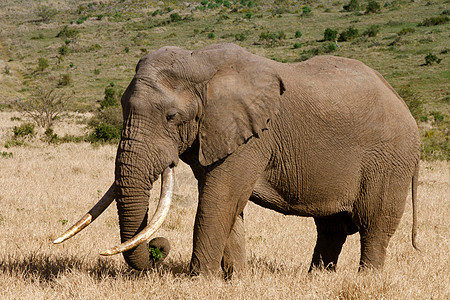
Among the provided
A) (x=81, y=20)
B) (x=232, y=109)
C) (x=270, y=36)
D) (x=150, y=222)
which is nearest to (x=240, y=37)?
(x=270, y=36)

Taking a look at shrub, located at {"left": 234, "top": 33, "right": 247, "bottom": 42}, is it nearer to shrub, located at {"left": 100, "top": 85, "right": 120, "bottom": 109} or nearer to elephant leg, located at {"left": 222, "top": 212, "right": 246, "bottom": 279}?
shrub, located at {"left": 100, "top": 85, "right": 120, "bottom": 109}

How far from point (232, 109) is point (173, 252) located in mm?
2701

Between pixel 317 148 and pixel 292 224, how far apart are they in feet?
11.5

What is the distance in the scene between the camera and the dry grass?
446 cm

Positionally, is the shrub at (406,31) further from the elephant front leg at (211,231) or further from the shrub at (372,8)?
the elephant front leg at (211,231)

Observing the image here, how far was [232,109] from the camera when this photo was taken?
14.3 ft

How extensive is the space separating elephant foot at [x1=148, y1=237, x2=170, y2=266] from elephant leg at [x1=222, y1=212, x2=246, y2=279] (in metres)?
0.60

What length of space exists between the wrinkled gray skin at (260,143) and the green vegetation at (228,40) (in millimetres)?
13541

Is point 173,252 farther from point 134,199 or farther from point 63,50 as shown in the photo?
point 63,50

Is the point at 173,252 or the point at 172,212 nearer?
the point at 173,252

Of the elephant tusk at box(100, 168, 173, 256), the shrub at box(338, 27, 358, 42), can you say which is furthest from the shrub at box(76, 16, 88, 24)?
the elephant tusk at box(100, 168, 173, 256)

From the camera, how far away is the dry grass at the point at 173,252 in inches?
176

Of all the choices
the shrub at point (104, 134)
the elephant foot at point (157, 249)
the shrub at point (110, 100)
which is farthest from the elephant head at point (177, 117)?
the shrub at point (110, 100)

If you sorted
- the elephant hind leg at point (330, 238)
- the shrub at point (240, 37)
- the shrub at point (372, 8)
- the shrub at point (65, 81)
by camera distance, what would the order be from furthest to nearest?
the shrub at point (372, 8) → the shrub at point (240, 37) → the shrub at point (65, 81) → the elephant hind leg at point (330, 238)
